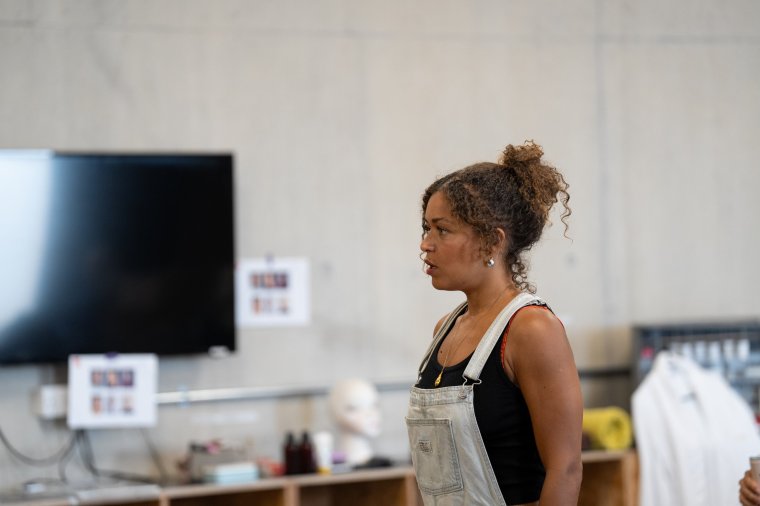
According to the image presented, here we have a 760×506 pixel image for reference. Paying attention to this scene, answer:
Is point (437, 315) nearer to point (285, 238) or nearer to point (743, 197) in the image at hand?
point (285, 238)

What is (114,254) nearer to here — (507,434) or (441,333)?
(441,333)

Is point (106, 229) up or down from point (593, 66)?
down

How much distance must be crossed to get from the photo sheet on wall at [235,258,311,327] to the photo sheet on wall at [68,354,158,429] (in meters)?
0.44

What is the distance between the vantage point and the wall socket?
12.7ft

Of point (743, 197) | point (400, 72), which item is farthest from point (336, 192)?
point (743, 197)

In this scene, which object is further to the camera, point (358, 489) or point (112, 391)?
point (358, 489)

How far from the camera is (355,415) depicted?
12.9 feet

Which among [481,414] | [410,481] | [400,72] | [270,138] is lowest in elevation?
[410,481]

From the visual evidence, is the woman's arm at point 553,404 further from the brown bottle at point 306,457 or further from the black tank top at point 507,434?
the brown bottle at point 306,457

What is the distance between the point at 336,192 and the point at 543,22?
49.3 inches

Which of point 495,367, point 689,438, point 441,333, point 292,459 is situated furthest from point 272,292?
point 495,367

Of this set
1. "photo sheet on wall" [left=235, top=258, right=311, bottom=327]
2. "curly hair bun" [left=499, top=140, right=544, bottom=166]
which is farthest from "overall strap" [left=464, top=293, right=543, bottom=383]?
"photo sheet on wall" [left=235, top=258, right=311, bottom=327]

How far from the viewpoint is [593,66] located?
4.66 metres

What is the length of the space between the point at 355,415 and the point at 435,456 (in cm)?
203
